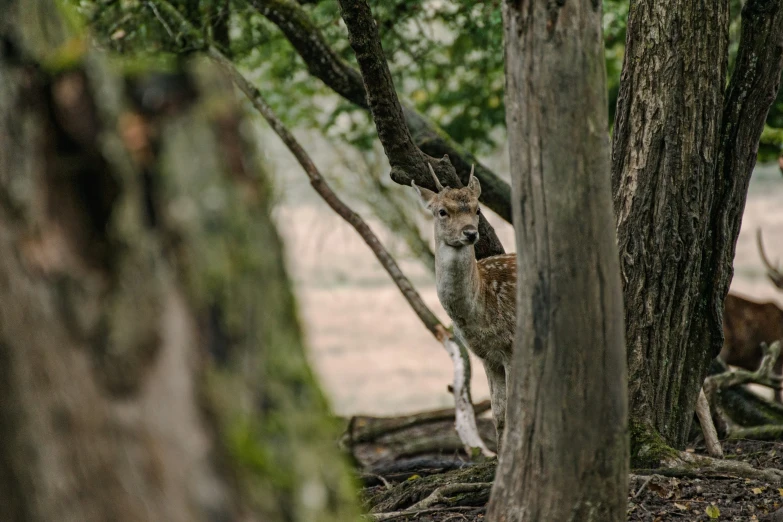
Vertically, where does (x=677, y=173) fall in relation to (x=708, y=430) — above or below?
above

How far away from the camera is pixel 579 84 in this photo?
8.79 ft

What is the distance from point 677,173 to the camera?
4820 millimetres

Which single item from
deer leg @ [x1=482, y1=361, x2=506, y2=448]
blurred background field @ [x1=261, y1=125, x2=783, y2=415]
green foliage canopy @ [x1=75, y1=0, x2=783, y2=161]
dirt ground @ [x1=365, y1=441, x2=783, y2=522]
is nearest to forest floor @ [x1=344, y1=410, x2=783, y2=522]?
dirt ground @ [x1=365, y1=441, x2=783, y2=522]

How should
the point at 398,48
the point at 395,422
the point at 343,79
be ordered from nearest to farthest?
1. the point at 343,79
2. the point at 398,48
3. the point at 395,422

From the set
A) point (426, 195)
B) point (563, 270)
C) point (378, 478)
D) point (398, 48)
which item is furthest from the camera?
point (398, 48)

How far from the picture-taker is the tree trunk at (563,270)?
8.80ft

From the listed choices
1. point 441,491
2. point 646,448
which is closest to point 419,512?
point 441,491

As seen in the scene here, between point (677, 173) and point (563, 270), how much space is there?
8.04 feet

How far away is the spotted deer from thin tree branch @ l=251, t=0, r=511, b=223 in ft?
3.82

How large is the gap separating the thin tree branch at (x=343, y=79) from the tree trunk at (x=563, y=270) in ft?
13.5

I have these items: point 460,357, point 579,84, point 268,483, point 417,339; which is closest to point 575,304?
point 579,84

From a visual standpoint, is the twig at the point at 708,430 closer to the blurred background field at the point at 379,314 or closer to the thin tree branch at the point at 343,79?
the thin tree branch at the point at 343,79

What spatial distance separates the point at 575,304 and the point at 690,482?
2520mm

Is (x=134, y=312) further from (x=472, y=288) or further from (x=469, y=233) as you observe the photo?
(x=472, y=288)
